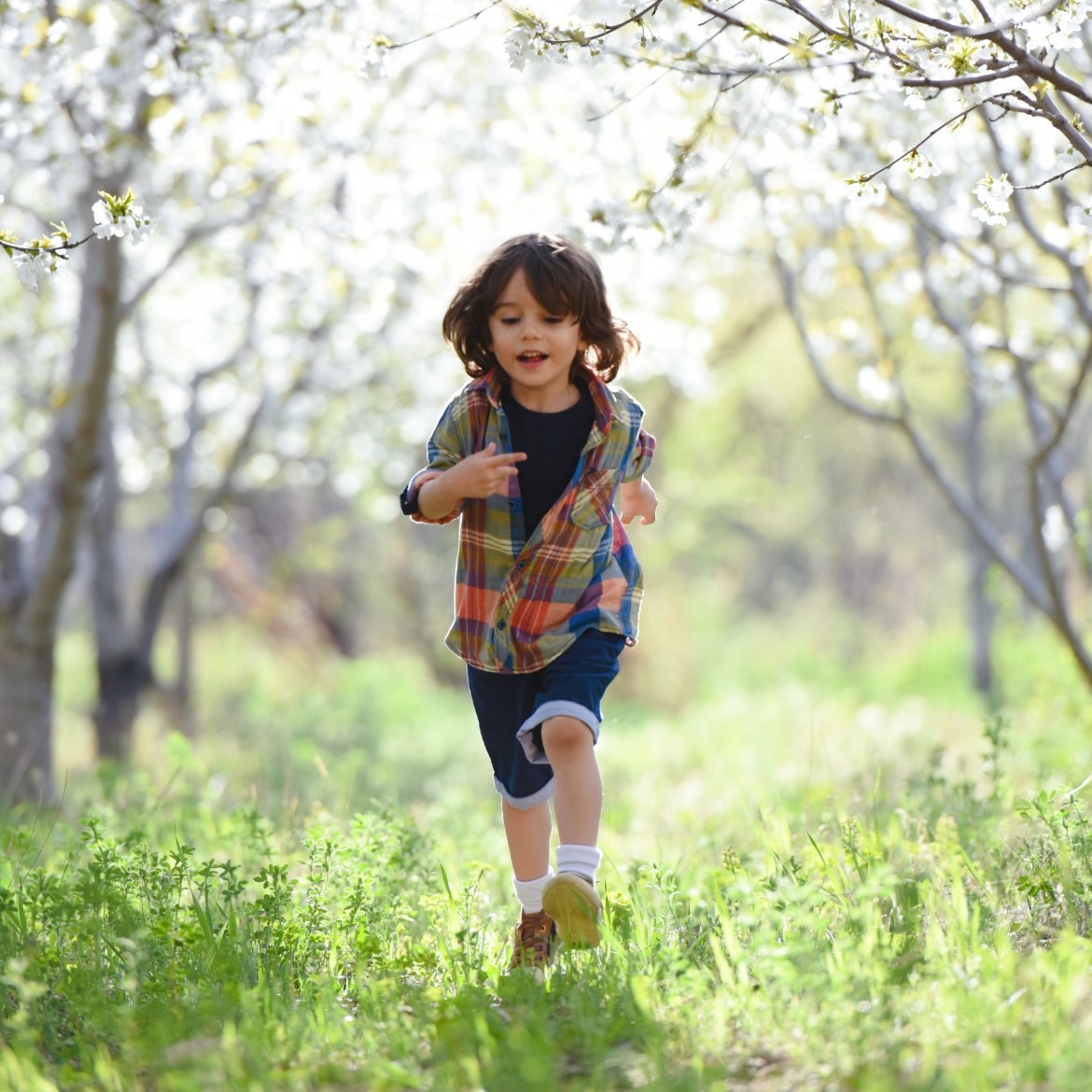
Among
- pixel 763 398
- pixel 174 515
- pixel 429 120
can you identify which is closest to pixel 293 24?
pixel 429 120

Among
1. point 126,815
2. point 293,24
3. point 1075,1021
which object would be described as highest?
point 293,24

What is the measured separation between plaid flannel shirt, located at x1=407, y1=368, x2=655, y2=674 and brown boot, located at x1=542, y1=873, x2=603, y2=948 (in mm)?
511

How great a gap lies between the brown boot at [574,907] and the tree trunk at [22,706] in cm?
430

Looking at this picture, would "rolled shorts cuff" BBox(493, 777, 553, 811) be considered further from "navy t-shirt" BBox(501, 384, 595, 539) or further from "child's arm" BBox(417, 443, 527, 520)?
"child's arm" BBox(417, 443, 527, 520)

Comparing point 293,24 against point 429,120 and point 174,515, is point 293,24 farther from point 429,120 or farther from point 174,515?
point 174,515

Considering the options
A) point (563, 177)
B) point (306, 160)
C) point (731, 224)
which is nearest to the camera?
point (306, 160)

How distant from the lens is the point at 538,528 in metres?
3.11

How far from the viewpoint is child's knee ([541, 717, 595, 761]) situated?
9.68ft

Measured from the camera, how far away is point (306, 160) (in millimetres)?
7246

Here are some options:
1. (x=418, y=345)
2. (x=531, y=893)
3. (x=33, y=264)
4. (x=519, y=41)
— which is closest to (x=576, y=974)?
(x=531, y=893)

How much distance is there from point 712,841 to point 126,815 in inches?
82.3

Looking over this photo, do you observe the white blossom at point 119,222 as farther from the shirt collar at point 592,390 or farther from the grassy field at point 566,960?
the grassy field at point 566,960

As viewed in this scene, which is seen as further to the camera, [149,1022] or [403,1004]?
[403,1004]

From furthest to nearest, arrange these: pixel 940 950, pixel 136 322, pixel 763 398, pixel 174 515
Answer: pixel 763 398
pixel 136 322
pixel 174 515
pixel 940 950
